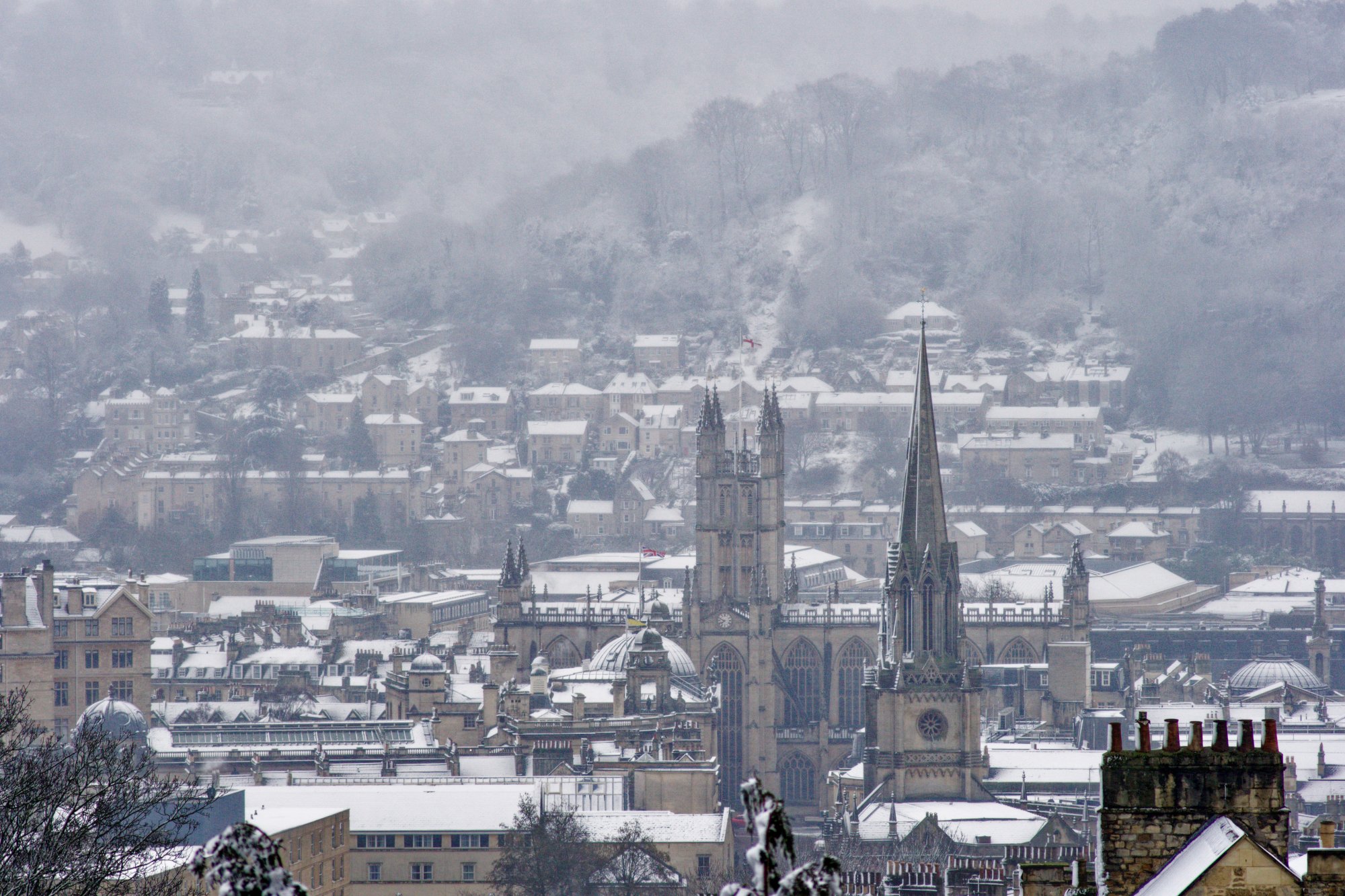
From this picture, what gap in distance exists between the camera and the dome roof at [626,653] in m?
102

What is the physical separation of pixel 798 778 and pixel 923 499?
20.4 m

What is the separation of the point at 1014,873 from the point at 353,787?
33.8m

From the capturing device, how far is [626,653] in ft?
334

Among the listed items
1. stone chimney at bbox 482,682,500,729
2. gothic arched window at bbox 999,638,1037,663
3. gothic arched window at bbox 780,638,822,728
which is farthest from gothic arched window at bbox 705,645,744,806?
gothic arched window at bbox 999,638,1037,663

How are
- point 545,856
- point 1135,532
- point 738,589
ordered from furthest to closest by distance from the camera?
1. point 1135,532
2. point 738,589
3. point 545,856

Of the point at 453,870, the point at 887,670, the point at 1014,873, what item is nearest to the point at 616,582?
the point at 887,670

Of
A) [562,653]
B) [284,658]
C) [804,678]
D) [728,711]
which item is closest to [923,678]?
[728,711]

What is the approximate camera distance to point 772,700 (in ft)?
352

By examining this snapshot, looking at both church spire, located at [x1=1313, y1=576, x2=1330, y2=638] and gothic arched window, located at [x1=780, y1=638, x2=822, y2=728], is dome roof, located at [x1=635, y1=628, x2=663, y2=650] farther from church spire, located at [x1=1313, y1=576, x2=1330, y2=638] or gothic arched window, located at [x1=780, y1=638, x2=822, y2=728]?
church spire, located at [x1=1313, y1=576, x2=1330, y2=638]

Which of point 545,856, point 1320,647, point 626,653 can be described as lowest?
point 1320,647

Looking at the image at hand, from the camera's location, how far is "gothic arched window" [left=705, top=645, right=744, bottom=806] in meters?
106

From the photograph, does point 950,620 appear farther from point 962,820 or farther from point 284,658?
point 284,658

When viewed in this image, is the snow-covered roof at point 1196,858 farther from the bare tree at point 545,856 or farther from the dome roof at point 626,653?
the dome roof at point 626,653

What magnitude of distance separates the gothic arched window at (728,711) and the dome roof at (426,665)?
37.5ft
